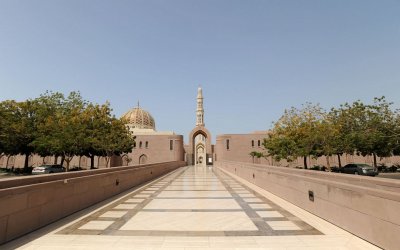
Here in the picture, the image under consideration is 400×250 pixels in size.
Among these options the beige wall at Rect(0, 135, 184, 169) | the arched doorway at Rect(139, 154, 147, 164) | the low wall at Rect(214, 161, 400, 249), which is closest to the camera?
the low wall at Rect(214, 161, 400, 249)

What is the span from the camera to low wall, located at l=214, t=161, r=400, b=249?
4738 millimetres

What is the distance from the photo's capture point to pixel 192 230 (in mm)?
6230

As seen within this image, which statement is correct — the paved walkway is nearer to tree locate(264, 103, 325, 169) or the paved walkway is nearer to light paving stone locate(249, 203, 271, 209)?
light paving stone locate(249, 203, 271, 209)

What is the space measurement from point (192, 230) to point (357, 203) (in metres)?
3.67

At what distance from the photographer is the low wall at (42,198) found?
215 inches

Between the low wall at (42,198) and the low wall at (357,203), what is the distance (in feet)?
23.6

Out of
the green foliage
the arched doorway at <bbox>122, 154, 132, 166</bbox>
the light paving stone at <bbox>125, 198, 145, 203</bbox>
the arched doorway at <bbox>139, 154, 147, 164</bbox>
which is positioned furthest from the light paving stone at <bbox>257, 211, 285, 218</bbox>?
the arched doorway at <bbox>139, 154, 147, 164</bbox>

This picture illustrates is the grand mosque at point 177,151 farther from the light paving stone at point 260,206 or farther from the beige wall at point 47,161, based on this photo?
the light paving stone at point 260,206

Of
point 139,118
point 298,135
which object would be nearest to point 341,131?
point 298,135

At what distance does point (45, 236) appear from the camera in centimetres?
580

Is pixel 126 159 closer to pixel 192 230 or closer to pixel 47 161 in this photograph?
pixel 47 161

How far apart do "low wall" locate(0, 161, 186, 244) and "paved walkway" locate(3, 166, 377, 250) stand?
28 cm

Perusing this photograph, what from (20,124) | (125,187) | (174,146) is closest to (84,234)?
(125,187)

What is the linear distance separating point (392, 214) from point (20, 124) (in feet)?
120
